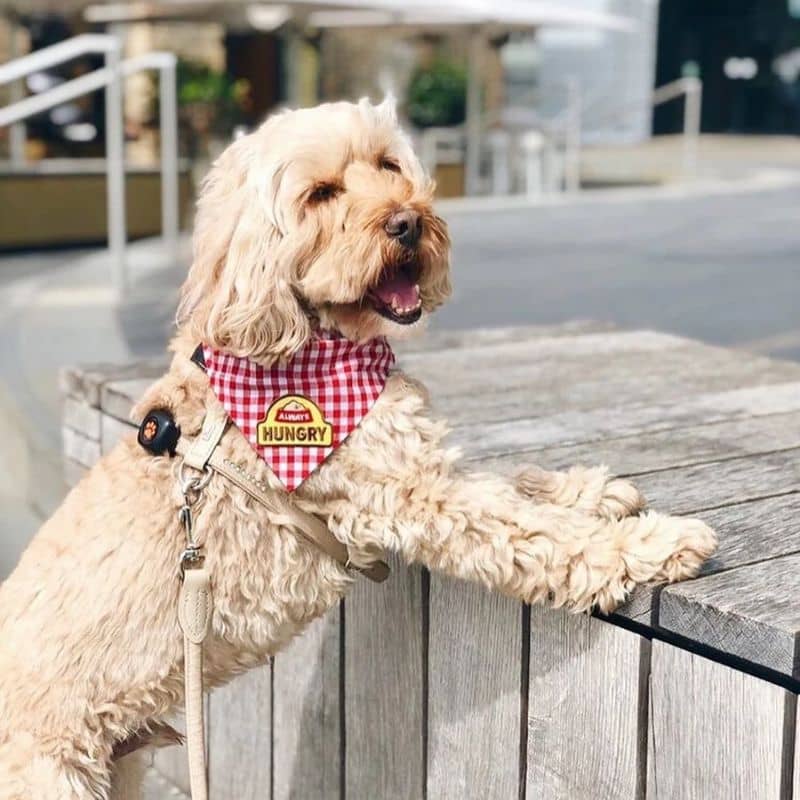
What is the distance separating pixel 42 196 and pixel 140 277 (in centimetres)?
533

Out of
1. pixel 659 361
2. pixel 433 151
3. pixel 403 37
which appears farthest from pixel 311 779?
pixel 403 37

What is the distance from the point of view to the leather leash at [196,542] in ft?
7.63

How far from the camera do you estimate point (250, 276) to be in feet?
7.84

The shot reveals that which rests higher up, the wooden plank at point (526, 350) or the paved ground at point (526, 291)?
the wooden plank at point (526, 350)

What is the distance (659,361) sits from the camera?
14.5 ft

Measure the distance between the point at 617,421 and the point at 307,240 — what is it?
1.37 metres

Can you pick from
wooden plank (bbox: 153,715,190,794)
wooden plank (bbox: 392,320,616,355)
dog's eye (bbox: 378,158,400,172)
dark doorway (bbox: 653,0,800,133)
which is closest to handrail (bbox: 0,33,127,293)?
wooden plank (bbox: 392,320,616,355)

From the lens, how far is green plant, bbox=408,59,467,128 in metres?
18.7

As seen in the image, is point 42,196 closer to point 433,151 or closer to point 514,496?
point 433,151

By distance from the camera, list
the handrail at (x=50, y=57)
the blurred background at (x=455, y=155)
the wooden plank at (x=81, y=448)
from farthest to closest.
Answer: the blurred background at (x=455, y=155)
the handrail at (x=50, y=57)
the wooden plank at (x=81, y=448)

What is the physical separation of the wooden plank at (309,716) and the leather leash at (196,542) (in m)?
0.54

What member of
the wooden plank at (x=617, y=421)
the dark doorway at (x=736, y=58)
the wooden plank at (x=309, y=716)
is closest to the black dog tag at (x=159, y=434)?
the wooden plank at (x=309, y=716)

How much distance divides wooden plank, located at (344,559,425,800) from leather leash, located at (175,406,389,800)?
0.28 m

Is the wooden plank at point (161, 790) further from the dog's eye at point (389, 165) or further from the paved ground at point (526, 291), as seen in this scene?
the dog's eye at point (389, 165)
